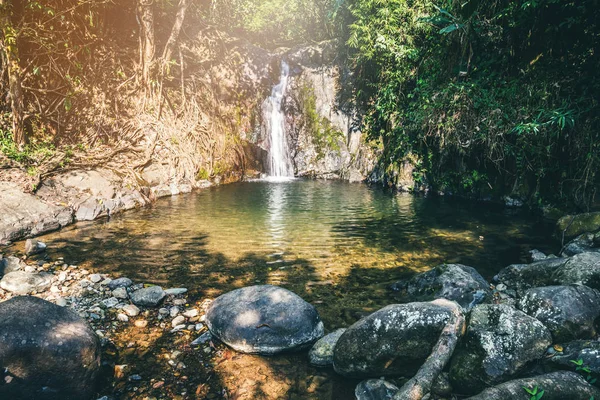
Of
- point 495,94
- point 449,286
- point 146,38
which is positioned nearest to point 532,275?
point 449,286

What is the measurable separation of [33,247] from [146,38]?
11008 mm

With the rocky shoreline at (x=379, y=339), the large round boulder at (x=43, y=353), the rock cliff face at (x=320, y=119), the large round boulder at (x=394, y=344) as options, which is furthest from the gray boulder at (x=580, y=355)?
the rock cliff face at (x=320, y=119)

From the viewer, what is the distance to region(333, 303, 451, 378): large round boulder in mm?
3336

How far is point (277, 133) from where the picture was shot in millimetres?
19266

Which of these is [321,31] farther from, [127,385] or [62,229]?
[127,385]

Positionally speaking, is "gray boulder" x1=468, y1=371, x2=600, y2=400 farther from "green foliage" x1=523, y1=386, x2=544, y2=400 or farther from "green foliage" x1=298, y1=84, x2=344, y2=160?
"green foliage" x1=298, y1=84, x2=344, y2=160

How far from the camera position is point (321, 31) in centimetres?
2288

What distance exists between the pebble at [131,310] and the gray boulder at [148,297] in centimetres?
13

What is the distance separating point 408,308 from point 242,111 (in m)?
16.7

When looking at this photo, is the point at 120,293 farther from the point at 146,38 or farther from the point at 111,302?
the point at 146,38

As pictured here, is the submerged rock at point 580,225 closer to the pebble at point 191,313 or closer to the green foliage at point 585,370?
the green foliage at point 585,370

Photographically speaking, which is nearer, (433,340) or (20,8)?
(433,340)

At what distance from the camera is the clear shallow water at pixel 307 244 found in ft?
18.6

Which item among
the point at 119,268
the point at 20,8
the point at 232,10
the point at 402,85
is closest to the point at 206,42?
the point at 232,10
